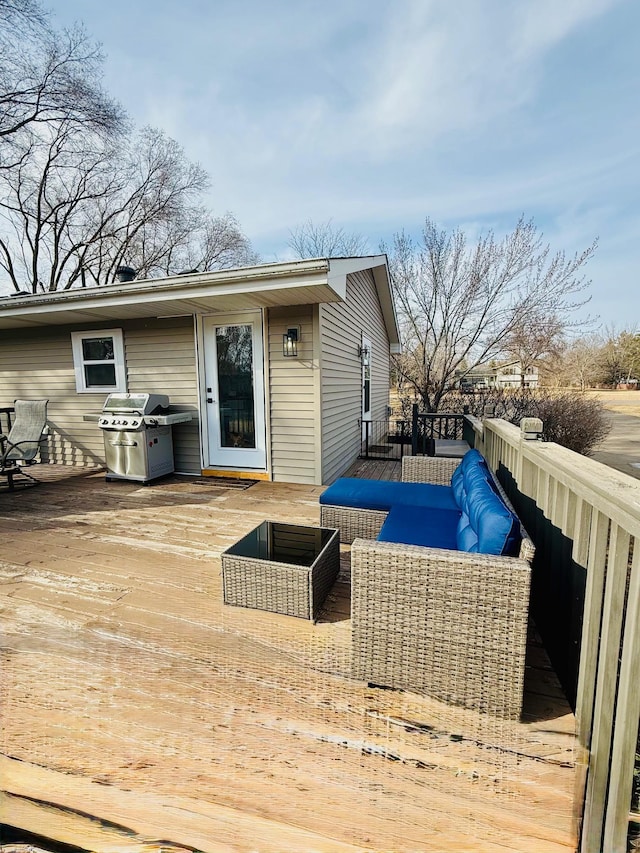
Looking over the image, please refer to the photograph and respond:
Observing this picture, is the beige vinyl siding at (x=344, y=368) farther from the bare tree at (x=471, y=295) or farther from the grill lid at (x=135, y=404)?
the bare tree at (x=471, y=295)

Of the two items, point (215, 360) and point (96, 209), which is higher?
point (96, 209)

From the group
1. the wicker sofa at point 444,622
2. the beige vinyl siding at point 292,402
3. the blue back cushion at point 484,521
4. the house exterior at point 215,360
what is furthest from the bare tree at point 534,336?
the wicker sofa at point 444,622

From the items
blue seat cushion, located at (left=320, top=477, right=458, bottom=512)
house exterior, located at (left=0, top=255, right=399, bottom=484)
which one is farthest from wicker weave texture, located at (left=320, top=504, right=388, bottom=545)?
house exterior, located at (left=0, top=255, right=399, bottom=484)

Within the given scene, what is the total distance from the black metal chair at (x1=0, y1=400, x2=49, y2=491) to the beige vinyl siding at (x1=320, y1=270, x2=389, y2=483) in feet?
12.1

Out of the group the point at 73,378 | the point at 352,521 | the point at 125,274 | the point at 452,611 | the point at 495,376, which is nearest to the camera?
the point at 452,611

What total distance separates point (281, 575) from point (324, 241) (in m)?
18.7

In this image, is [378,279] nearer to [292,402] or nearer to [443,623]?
[292,402]

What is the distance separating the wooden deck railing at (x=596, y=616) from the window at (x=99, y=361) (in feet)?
18.5

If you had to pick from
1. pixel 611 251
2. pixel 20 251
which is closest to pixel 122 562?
pixel 611 251

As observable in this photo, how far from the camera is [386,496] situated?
3.00 meters

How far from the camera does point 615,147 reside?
24.3 feet

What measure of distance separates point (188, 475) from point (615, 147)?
9.55 m

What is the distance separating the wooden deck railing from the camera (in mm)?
1087

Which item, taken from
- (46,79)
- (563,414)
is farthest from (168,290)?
(46,79)
